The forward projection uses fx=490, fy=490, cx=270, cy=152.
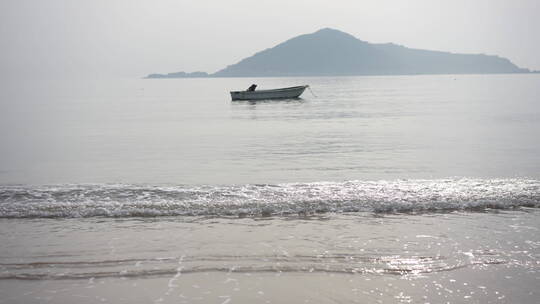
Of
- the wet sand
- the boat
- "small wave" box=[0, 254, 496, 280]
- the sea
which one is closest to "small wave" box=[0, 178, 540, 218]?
the sea

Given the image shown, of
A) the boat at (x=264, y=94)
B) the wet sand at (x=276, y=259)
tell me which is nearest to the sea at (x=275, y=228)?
the wet sand at (x=276, y=259)

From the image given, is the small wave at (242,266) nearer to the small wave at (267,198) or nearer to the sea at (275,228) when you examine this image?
the sea at (275,228)

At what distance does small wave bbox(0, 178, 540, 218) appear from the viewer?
432 inches

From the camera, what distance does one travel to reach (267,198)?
39.7 ft

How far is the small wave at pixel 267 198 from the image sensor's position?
10977 millimetres

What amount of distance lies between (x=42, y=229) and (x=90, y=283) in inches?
137

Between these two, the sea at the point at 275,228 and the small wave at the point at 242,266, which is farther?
the small wave at the point at 242,266

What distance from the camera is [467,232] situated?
358 inches

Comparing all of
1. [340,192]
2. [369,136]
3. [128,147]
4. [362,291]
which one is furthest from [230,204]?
[369,136]

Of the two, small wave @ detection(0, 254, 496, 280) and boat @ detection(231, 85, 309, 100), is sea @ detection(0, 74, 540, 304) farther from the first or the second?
boat @ detection(231, 85, 309, 100)

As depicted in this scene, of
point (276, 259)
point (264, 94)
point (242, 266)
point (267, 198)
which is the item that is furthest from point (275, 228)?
point (264, 94)

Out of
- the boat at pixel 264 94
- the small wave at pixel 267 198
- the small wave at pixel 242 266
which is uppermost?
the boat at pixel 264 94

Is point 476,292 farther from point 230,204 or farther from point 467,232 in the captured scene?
point 230,204

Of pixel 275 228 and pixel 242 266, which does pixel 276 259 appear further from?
pixel 275 228
